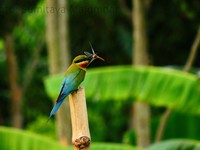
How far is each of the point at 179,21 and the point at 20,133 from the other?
963 cm

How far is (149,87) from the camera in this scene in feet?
25.8

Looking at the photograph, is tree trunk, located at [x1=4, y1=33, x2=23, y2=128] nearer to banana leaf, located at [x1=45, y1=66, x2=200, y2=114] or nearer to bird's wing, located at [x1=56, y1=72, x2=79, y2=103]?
banana leaf, located at [x1=45, y1=66, x2=200, y2=114]

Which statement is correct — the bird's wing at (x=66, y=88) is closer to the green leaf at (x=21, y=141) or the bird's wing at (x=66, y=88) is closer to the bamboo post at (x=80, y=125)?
the bamboo post at (x=80, y=125)

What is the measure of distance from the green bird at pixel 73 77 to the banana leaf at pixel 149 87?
12.7 feet

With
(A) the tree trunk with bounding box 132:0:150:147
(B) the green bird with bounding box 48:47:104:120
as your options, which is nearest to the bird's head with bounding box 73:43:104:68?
(B) the green bird with bounding box 48:47:104:120

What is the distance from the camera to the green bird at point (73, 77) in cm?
381

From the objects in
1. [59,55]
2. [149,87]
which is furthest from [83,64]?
[59,55]

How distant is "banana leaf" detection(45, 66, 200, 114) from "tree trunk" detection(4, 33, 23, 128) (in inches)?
381

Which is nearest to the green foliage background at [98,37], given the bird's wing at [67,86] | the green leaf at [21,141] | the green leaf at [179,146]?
the green leaf at [21,141]

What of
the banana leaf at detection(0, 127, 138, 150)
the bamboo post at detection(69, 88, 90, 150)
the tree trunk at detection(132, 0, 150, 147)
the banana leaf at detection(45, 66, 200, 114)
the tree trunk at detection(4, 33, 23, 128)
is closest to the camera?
the bamboo post at detection(69, 88, 90, 150)

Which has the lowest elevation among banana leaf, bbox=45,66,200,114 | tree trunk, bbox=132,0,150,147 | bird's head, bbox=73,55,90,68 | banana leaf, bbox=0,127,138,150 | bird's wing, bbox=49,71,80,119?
bird's wing, bbox=49,71,80,119

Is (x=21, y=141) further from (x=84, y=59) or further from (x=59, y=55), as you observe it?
(x=84, y=59)

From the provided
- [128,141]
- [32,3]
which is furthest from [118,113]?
[128,141]

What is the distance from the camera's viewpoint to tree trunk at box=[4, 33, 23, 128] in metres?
17.7
